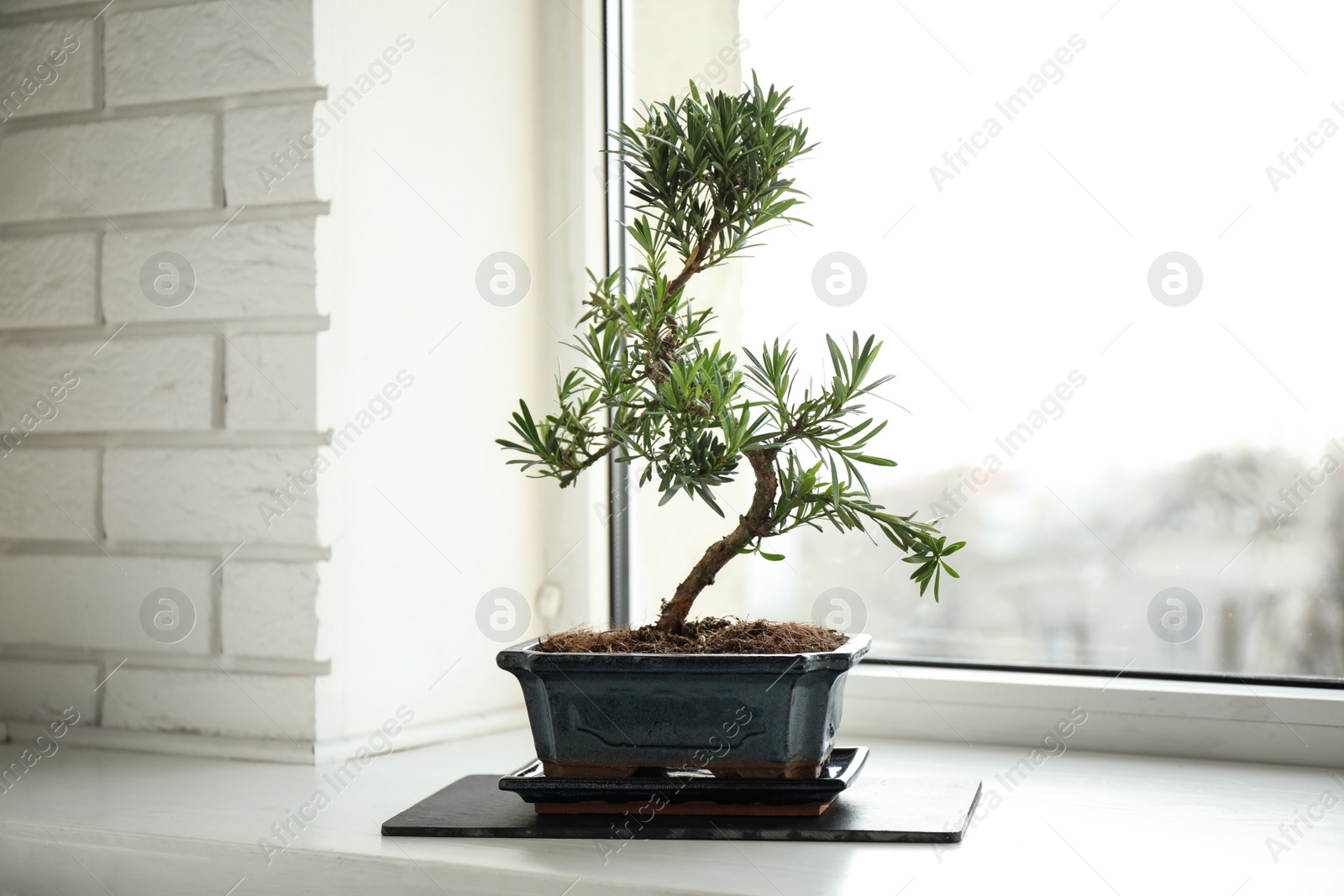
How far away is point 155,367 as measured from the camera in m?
1.26

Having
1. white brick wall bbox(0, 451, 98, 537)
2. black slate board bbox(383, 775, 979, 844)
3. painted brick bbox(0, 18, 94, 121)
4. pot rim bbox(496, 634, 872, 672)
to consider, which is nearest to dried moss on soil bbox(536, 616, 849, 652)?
pot rim bbox(496, 634, 872, 672)

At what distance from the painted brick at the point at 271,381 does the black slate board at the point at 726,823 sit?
0.44 metres

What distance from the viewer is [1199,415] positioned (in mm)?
1238

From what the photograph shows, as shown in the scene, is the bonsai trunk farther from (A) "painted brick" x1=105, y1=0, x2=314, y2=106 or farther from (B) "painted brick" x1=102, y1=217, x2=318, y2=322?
(A) "painted brick" x1=105, y1=0, x2=314, y2=106

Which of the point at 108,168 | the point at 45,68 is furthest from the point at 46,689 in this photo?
the point at 45,68

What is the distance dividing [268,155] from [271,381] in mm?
244

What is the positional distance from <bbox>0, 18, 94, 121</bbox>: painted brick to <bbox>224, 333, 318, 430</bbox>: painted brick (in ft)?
1.19

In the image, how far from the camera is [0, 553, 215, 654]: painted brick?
49.1 inches

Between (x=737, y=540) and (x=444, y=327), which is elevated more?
(x=444, y=327)

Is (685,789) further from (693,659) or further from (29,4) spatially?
(29,4)

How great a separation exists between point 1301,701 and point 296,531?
→ 1.06 m

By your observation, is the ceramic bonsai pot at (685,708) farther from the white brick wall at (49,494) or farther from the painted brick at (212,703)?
the white brick wall at (49,494)

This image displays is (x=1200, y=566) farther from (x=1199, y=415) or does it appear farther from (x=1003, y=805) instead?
(x=1003, y=805)

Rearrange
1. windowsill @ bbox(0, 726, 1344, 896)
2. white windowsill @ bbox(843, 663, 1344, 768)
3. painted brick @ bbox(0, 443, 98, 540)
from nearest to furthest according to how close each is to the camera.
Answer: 1. windowsill @ bbox(0, 726, 1344, 896)
2. white windowsill @ bbox(843, 663, 1344, 768)
3. painted brick @ bbox(0, 443, 98, 540)
